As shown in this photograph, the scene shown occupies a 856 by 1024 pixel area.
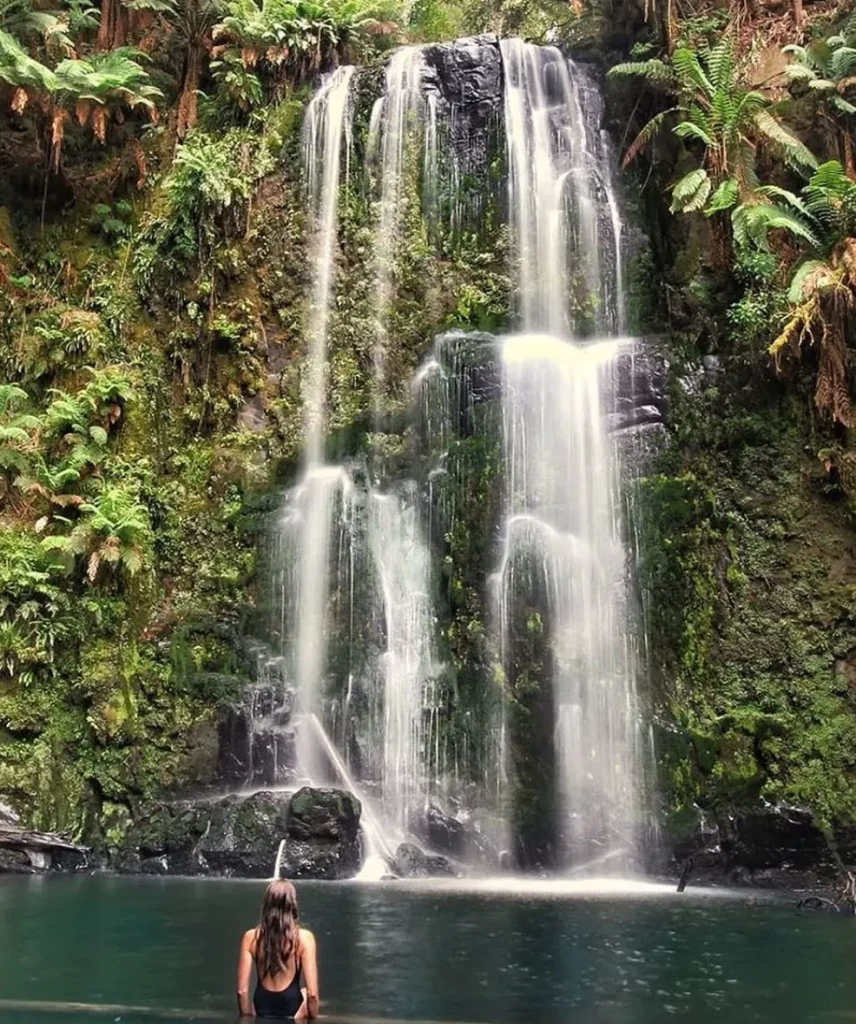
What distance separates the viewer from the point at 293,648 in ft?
46.0

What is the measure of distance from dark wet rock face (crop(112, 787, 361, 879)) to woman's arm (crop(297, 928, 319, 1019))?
22.0 feet

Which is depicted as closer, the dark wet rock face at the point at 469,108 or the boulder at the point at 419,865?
→ the boulder at the point at 419,865

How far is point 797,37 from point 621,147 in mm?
3363

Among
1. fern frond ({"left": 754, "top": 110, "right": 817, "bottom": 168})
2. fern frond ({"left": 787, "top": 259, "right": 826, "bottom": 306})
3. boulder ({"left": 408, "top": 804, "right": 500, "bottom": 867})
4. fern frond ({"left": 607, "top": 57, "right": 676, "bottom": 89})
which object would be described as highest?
fern frond ({"left": 607, "top": 57, "right": 676, "bottom": 89})

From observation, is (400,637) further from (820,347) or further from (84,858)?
(820,347)

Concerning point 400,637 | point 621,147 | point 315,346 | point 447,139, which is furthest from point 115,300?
point 621,147

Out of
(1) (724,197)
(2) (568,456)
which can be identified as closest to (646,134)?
(1) (724,197)

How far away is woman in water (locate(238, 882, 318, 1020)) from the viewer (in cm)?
440

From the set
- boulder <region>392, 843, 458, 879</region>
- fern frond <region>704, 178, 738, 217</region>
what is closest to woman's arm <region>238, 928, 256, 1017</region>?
boulder <region>392, 843, 458, 879</region>

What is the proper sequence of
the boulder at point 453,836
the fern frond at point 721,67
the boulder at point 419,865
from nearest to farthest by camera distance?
the boulder at point 419,865, the boulder at point 453,836, the fern frond at point 721,67

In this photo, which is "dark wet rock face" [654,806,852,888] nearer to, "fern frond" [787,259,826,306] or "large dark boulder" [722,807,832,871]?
"large dark boulder" [722,807,832,871]

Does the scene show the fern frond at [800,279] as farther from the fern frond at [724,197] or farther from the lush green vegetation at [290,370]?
the fern frond at [724,197]

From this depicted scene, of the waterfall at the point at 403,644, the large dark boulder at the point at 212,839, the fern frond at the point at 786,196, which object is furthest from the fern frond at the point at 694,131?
the large dark boulder at the point at 212,839

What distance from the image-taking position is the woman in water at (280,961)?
440 centimetres
